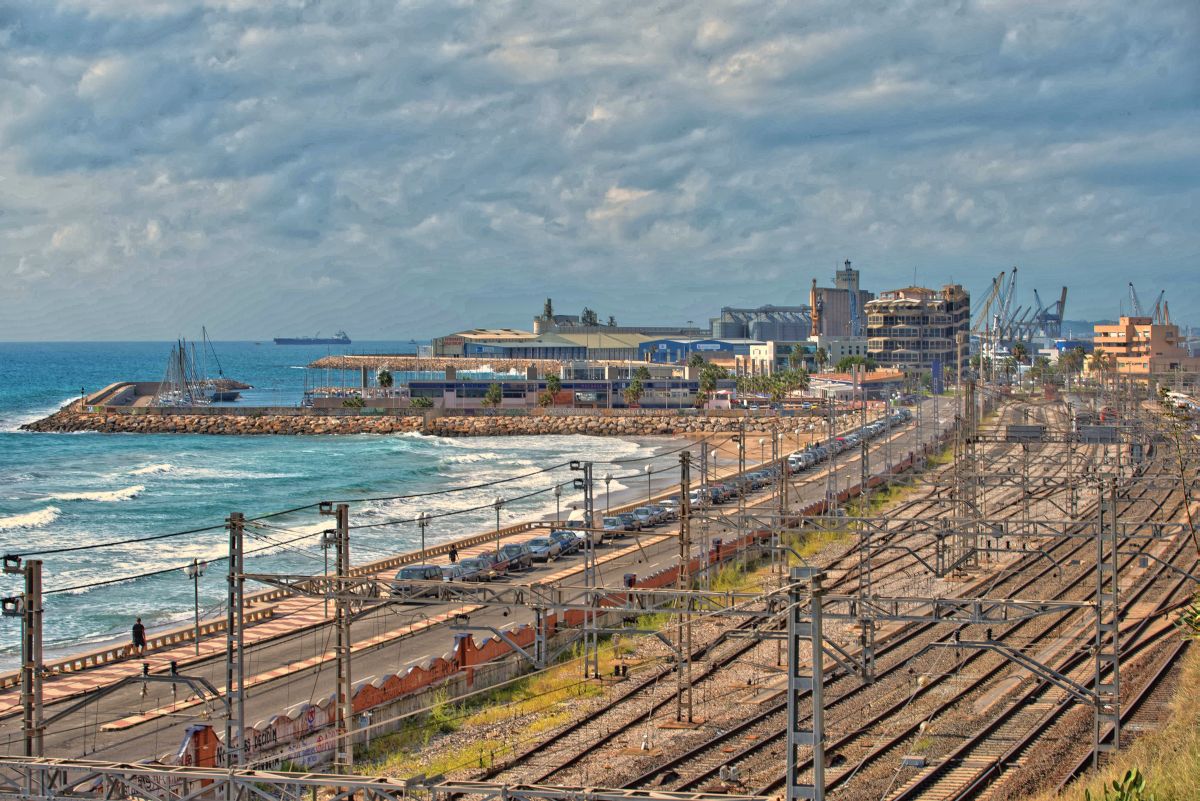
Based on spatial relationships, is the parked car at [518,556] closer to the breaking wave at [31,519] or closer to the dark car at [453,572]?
the dark car at [453,572]

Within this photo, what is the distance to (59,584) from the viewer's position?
33688 mm

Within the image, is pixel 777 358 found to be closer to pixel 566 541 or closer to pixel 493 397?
pixel 493 397

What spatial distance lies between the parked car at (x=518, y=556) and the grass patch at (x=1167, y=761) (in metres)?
18.5

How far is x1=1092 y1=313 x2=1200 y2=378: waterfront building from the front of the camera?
349 ft

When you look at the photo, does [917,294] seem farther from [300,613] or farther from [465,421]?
[300,613]

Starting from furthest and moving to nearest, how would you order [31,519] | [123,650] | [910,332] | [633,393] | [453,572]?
[910,332], [633,393], [31,519], [453,572], [123,650]

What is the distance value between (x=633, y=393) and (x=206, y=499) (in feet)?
152

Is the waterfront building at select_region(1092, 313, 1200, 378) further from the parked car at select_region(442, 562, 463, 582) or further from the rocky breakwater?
the parked car at select_region(442, 562, 463, 582)

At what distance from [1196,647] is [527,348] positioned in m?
134

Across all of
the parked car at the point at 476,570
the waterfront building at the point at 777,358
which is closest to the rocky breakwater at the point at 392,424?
the waterfront building at the point at 777,358

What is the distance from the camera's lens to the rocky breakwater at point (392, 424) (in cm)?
8325

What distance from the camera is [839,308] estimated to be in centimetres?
16550

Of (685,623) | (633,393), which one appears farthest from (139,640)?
(633,393)

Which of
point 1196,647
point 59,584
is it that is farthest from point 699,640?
point 59,584
